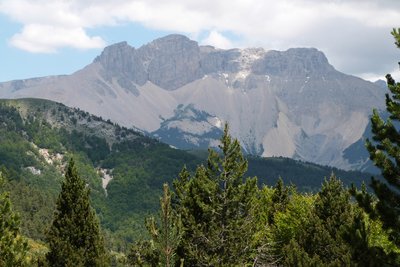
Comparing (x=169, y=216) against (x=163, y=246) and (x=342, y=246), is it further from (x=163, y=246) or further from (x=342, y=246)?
(x=342, y=246)

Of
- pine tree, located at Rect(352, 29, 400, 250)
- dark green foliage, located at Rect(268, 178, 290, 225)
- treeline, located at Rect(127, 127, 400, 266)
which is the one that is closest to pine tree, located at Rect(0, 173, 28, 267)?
treeline, located at Rect(127, 127, 400, 266)

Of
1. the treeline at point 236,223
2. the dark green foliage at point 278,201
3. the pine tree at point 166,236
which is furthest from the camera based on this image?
the dark green foliage at point 278,201

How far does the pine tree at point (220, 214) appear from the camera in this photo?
46969 mm

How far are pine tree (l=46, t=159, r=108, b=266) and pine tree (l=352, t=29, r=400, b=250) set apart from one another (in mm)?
22400

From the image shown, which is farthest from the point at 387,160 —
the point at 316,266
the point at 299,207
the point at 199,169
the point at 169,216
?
the point at 299,207

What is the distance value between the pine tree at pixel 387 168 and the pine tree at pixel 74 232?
73.5 ft

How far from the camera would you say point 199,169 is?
5081 centimetres

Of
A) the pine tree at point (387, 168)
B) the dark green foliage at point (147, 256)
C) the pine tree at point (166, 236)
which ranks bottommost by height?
the dark green foliage at point (147, 256)

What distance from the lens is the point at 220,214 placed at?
48.7 meters

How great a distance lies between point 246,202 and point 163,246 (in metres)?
30.7

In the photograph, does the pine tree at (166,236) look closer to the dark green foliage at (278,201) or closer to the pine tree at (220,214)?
the pine tree at (220,214)

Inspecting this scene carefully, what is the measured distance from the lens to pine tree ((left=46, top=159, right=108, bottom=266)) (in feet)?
132

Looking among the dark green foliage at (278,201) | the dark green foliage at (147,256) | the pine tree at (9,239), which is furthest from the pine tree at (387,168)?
the dark green foliage at (278,201)

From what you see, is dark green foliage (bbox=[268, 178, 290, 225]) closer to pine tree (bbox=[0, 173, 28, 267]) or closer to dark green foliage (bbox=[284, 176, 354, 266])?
dark green foliage (bbox=[284, 176, 354, 266])
